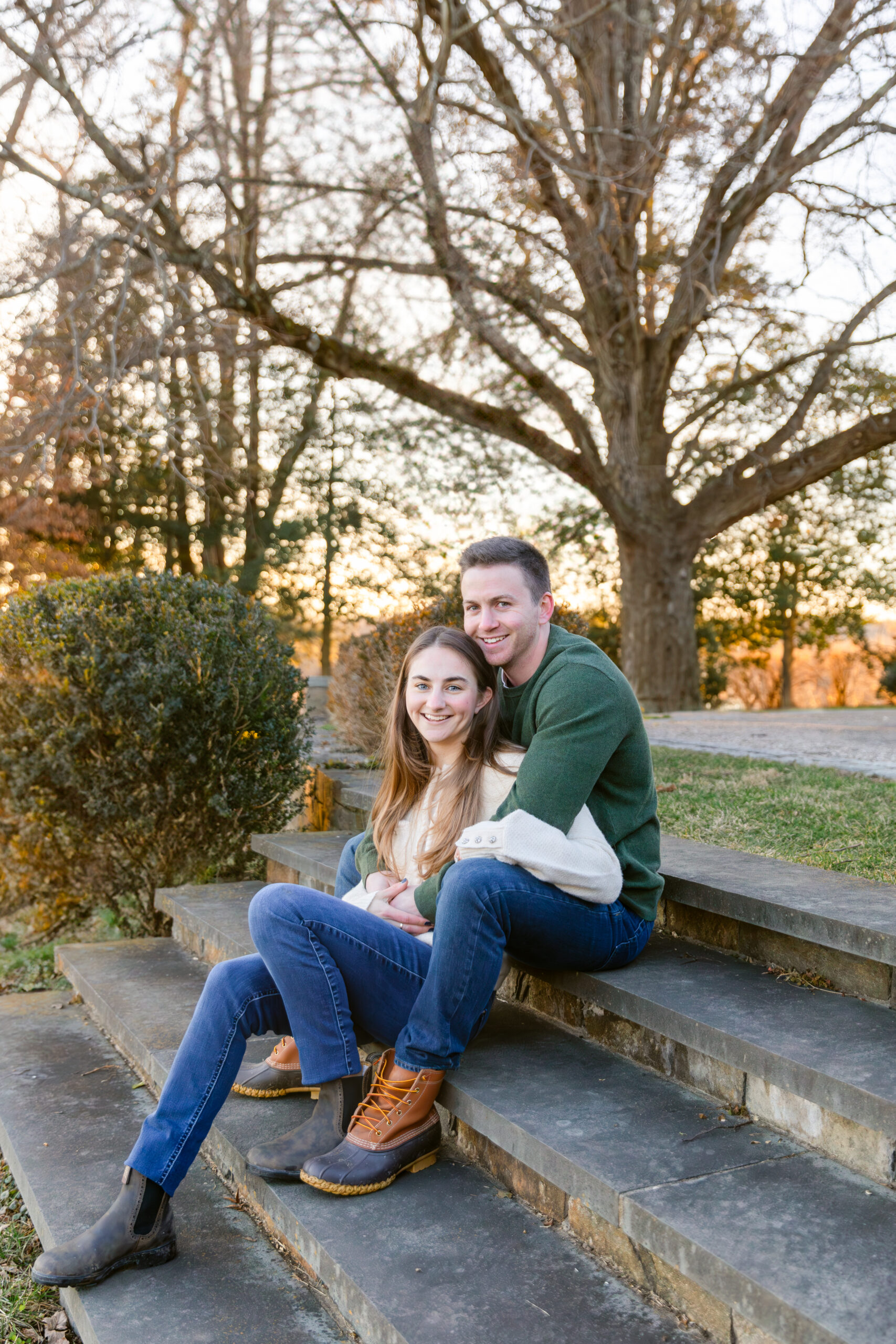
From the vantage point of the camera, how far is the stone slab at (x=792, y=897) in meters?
2.31

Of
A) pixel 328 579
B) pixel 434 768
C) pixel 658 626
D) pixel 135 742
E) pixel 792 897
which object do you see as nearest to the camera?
pixel 792 897

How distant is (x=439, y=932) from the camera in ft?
7.55

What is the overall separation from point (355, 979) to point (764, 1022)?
0.91 metres

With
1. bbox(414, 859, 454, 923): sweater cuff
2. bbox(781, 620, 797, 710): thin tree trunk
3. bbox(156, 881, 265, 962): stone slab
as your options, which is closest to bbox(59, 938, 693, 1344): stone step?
bbox(414, 859, 454, 923): sweater cuff

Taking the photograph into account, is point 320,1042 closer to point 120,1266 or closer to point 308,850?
point 120,1266

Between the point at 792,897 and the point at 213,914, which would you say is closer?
the point at 792,897

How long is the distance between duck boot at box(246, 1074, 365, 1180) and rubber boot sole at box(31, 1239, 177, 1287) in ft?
0.76

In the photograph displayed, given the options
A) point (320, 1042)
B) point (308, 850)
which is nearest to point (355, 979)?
point (320, 1042)

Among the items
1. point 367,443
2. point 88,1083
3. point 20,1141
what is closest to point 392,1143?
point 20,1141

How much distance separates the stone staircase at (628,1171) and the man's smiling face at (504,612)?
2.59 ft

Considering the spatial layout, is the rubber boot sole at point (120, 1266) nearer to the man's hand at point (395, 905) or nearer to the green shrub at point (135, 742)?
the man's hand at point (395, 905)

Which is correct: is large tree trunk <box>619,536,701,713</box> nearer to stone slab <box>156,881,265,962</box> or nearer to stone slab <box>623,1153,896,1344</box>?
stone slab <box>156,881,265,962</box>

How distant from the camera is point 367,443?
1541 centimetres

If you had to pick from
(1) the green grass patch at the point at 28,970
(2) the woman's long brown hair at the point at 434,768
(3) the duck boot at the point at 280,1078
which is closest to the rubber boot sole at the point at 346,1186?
(3) the duck boot at the point at 280,1078
